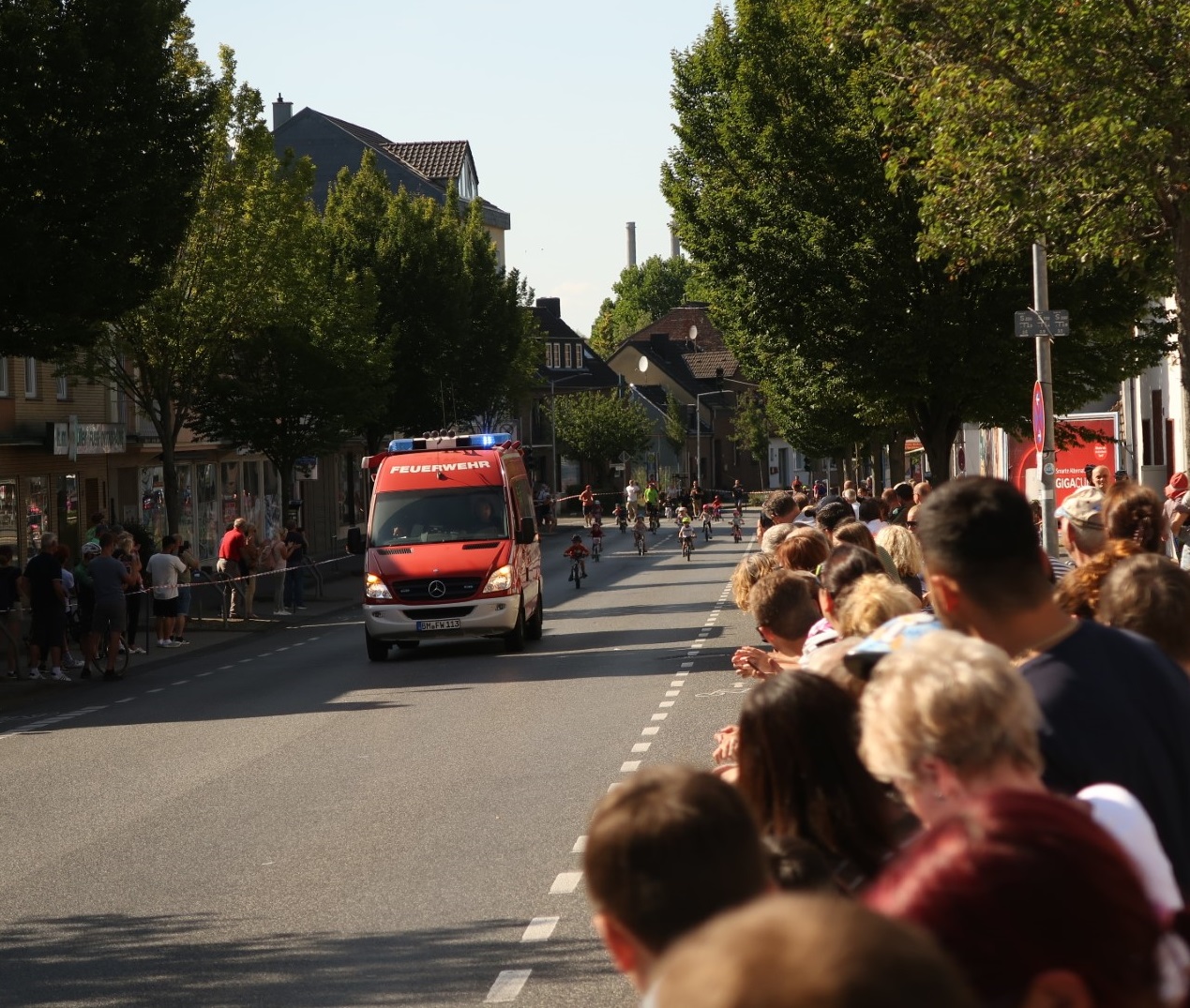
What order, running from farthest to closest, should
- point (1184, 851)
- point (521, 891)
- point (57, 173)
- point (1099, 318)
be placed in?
point (1099, 318) < point (57, 173) < point (521, 891) < point (1184, 851)

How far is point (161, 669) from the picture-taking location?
25.7 meters

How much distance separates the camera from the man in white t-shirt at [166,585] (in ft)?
94.0

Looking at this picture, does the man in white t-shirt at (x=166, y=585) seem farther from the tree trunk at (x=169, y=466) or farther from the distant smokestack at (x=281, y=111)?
the distant smokestack at (x=281, y=111)

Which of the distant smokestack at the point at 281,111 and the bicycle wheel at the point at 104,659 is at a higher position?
the distant smokestack at the point at 281,111

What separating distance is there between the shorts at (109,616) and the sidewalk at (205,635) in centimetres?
67

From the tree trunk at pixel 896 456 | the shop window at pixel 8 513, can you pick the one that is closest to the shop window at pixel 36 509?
the shop window at pixel 8 513

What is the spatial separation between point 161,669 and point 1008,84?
43.8ft

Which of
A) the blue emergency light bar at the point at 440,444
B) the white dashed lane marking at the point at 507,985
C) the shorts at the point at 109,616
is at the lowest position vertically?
the white dashed lane marking at the point at 507,985

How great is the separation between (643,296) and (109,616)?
15249 centimetres

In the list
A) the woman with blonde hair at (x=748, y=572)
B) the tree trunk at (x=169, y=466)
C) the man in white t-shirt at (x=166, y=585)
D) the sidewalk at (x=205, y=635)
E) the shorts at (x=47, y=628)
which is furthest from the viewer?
the tree trunk at (x=169, y=466)

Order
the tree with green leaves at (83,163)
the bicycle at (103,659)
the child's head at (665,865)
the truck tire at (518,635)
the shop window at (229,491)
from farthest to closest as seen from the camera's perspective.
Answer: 1. the shop window at (229,491)
2. the truck tire at (518,635)
3. the bicycle at (103,659)
4. the tree with green leaves at (83,163)
5. the child's head at (665,865)

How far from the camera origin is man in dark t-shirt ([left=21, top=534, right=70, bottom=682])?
2333cm

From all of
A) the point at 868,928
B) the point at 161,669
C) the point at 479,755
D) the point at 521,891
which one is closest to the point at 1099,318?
the point at 161,669

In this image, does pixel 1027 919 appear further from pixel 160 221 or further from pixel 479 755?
pixel 160 221
